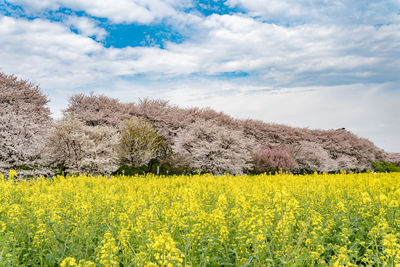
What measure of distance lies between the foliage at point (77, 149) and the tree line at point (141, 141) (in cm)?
5

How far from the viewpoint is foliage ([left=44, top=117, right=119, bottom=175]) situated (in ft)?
58.2

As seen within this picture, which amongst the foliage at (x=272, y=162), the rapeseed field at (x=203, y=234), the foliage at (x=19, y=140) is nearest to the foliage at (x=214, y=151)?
the foliage at (x=272, y=162)

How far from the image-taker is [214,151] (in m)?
20.4

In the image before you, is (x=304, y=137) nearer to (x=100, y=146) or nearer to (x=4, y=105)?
(x=100, y=146)

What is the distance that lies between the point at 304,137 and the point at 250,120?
627 centimetres

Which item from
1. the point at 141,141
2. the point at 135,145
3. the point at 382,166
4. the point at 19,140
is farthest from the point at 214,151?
the point at 382,166

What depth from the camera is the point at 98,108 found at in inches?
1126

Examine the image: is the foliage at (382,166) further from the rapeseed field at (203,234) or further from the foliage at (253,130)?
the rapeseed field at (203,234)

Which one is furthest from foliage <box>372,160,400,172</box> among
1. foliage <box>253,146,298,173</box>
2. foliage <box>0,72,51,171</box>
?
foliage <box>0,72,51,171</box>

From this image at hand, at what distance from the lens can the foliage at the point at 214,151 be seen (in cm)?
2006

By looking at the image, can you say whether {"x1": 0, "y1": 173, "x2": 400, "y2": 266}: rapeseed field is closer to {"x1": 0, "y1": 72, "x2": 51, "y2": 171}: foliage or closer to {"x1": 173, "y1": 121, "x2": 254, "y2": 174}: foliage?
{"x1": 0, "y1": 72, "x2": 51, "y2": 171}: foliage

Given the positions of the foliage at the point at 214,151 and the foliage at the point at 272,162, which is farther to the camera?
the foliage at the point at 272,162

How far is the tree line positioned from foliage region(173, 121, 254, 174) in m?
0.06

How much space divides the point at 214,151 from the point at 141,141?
478cm
